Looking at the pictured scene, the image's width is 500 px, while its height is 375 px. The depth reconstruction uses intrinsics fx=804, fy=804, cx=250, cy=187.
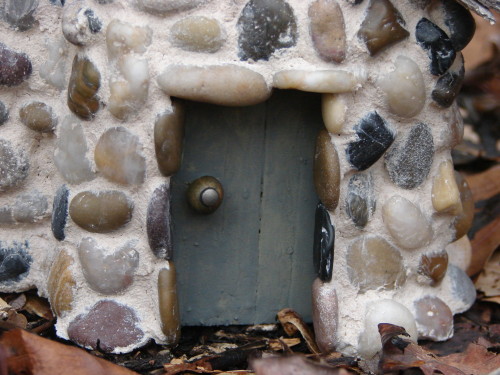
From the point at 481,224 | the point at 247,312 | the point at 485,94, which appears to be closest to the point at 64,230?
the point at 247,312

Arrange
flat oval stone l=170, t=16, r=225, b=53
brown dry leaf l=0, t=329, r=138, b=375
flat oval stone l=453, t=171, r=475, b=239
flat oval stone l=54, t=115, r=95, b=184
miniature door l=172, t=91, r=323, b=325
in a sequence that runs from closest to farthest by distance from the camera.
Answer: brown dry leaf l=0, t=329, r=138, b=375 < flat oval stone l=170, t=16, r=225, b=53 < flat oval stone l=54, t=115, r=95, b=184 < miniature door l=172, t=91, r=323, b=325 < flat oval stone l=453, t=171, r=475, b=239

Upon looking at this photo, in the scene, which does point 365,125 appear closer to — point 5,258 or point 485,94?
point 5,258

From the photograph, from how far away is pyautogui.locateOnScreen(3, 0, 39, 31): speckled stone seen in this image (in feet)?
6.35

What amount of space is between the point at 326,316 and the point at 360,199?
292 mm

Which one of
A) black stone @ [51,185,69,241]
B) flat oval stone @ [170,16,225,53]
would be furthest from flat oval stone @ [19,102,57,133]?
flat oval stone @ [170,16,225,53]

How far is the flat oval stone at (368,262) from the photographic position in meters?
1.94

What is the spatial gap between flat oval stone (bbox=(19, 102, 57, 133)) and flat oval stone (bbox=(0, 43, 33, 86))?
0.23 feet


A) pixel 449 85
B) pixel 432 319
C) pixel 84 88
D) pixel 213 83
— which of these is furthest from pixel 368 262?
pixel 84 88

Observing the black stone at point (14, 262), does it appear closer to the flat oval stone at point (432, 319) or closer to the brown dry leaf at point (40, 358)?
the brown dry leaf at point (40, 358)

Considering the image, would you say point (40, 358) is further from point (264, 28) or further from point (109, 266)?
point (264, 28)

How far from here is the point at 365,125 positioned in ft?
6.11

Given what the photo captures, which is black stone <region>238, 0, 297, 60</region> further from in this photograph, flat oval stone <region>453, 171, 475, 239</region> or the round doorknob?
flat oval stone <region>453, 171, 475, 239</region>

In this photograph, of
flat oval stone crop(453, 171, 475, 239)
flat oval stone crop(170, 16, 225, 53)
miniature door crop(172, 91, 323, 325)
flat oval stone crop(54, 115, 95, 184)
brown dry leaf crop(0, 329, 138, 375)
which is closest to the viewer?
brown dry leaf crop(0, 329, 138, 375)

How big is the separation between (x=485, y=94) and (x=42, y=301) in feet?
7.26
